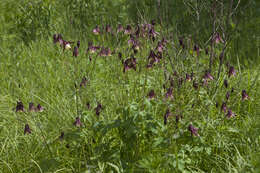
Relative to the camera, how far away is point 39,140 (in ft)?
9.85

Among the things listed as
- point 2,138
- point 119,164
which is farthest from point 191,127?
point 2,138

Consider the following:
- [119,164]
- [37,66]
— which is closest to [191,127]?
[119,164]

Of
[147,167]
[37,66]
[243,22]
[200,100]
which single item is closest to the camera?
[147,167]

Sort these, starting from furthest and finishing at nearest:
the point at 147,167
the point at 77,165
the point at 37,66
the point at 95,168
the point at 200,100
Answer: the point at 37,66 < the point at 200,100 < the point at 77,165 < the point at 95,168 < the point at 147,167

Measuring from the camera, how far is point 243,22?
18.2 feet

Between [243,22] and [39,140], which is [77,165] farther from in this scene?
[243,22]

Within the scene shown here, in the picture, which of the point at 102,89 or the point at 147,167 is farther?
the point at 102,89

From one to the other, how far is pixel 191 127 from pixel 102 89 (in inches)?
55.8

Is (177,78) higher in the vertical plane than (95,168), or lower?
higher

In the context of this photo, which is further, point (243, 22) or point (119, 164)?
point (243, 22)

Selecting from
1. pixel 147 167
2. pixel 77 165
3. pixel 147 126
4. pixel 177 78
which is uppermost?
pixel 177 78

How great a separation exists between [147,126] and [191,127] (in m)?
0.31

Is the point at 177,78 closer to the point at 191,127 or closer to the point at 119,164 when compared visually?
the point at 191,127

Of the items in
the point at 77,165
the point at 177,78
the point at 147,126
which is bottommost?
the point at 77,165
